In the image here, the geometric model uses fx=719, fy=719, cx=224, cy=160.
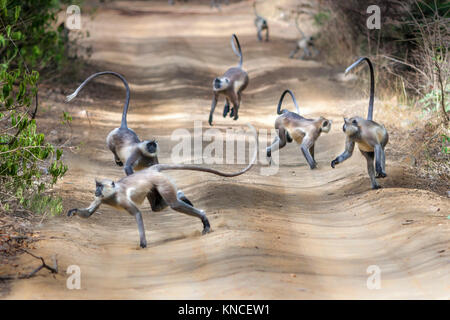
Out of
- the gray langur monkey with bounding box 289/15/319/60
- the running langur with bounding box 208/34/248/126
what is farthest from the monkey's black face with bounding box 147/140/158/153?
the gray langur monkey with bounding box 289/15/319/60

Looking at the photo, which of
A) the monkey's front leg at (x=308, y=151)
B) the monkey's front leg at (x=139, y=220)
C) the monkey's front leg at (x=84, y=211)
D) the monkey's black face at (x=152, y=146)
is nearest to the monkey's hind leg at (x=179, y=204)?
the monkey's front leg at (x=139, y=220)

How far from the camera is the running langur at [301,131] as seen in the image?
1012 centimetres

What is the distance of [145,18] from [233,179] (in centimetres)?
2330

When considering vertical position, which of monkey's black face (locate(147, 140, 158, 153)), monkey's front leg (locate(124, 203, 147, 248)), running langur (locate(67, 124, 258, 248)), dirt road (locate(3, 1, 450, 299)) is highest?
monkey's black face (locate(147, 140, 158, 153))

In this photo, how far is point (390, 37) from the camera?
49.7 ft

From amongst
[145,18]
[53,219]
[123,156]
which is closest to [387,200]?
[123,156]

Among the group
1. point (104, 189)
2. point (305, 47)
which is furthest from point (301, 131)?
point (305, 47)

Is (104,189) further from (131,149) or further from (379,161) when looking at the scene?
(379,161)

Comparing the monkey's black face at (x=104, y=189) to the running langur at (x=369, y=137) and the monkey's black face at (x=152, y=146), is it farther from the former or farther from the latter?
the running langur at (x=369, y=137)

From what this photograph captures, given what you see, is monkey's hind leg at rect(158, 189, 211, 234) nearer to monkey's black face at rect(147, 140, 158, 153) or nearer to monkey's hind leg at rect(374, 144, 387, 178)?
monkey's black face at rect(147, 140, 158, 153)

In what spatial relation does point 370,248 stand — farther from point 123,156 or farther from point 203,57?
point 203,57

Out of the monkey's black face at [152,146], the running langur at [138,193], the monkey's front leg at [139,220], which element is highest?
the monkey's black face at [152,146]

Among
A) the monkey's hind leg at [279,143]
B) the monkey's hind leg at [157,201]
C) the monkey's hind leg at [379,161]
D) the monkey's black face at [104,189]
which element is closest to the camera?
the monkey's black face at [104,189]

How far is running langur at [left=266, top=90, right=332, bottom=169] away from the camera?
33.2ft
